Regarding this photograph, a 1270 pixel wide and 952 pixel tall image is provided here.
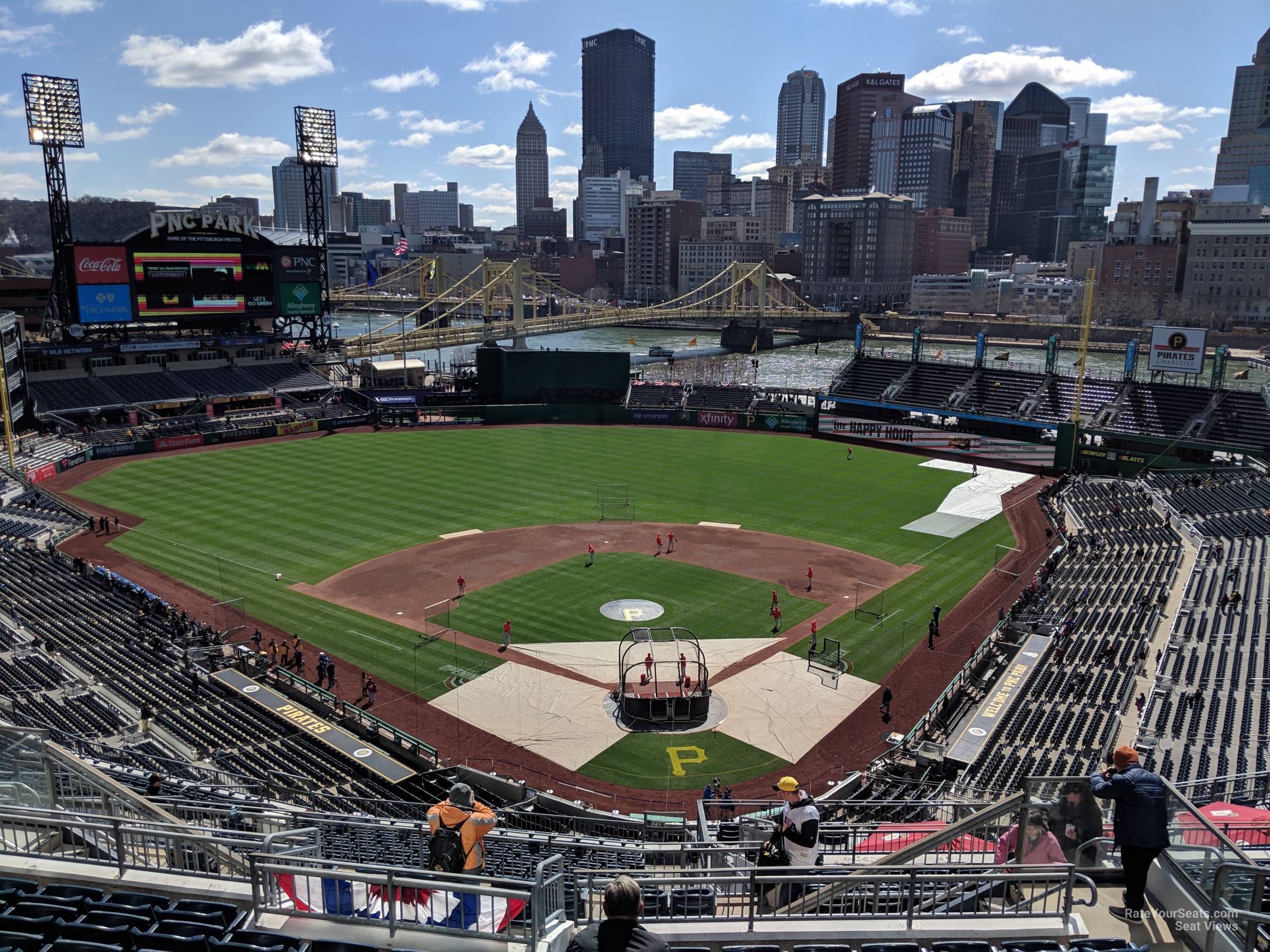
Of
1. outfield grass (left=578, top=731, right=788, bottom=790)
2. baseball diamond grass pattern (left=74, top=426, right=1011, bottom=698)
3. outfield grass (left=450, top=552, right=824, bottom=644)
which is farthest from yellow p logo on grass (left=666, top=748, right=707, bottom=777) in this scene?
baseball diamond grass pattern (left=74, top=426, right=1011, bottom=698)

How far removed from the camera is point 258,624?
3253 cm

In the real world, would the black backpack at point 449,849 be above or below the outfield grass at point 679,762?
above

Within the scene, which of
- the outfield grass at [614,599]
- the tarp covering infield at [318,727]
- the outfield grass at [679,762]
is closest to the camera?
the tarp covering infield at [318,727]

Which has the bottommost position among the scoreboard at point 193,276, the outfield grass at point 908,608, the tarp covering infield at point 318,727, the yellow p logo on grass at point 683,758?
the yellow p logo on grass at point 683,758

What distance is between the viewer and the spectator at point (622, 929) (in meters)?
5.82

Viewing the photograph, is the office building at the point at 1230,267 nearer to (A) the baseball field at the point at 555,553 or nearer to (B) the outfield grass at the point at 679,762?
(A) the baseball field at the point at 555,553

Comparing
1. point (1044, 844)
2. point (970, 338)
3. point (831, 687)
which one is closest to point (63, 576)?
point (831, 687)

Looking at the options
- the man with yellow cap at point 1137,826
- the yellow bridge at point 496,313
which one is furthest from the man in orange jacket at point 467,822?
the yellow bridge at point 496,313

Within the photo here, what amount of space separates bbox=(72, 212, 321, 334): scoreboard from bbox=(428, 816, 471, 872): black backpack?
75.0 meters

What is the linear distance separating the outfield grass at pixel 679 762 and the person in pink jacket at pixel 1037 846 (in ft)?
47.2

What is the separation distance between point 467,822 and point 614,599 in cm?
2613

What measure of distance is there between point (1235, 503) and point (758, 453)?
1179 inches

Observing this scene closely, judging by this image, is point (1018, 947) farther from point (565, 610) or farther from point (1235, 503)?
point (1235, 503)

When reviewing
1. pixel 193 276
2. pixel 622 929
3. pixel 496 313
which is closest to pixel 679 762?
pixel 622 929
